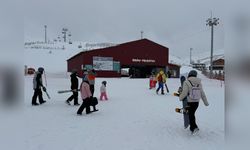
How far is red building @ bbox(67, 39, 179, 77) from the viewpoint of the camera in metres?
36.8

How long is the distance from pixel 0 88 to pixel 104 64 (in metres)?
35.8

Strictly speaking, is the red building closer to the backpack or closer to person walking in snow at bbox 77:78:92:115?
person walking in snow at bbox 77:78:92:115

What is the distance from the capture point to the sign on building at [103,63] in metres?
36.7

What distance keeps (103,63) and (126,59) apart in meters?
4.24

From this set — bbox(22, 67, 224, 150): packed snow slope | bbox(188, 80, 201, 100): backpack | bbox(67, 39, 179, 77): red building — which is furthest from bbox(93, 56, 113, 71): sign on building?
bbox(188, 80, 201, 100): backpack

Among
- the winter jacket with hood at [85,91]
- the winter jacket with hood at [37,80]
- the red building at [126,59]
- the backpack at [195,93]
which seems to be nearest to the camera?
the backpack at [195,93]

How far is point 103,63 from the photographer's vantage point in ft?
122

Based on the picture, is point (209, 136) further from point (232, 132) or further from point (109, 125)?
point (232, 132)

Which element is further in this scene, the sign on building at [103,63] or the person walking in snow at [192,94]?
the sign on building at [103,63]

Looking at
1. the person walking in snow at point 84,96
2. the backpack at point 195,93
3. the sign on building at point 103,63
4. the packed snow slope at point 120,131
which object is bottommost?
the packed snow slope at point 120,131

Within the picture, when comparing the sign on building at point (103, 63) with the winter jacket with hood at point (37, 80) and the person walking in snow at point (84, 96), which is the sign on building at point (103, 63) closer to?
the winter jacket with hood at point (37, 80)

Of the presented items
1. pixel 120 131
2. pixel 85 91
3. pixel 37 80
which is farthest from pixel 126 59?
pixel 120 131

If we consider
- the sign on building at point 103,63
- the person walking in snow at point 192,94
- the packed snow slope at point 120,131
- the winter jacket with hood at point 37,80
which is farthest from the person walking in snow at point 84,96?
the sign on building at point 103,63

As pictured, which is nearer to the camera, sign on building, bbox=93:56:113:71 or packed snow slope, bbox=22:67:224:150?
packed snow slope, bbox=22:67:224:150
